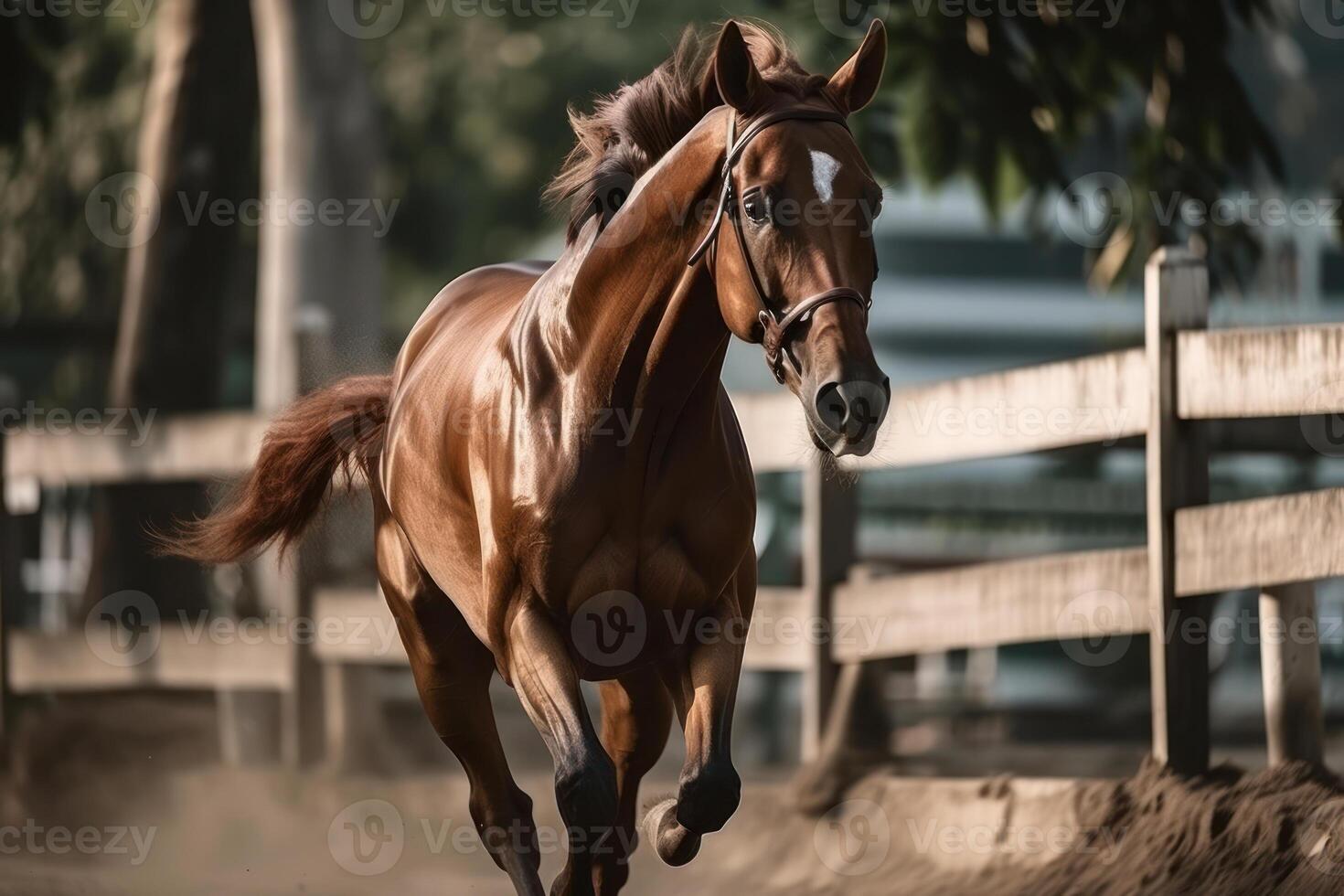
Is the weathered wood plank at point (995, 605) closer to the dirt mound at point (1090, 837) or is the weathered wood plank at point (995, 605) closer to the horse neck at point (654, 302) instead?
the dirt mound at point (1090, 837)

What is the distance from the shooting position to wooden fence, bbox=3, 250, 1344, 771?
16.5 ft

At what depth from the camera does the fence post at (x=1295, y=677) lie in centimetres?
504

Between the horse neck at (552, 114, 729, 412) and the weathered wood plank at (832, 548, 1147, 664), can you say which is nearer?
the horse neck at (552, 114, 729, 412)

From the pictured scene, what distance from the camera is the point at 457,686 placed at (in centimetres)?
521

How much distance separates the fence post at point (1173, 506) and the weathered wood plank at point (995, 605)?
114mm

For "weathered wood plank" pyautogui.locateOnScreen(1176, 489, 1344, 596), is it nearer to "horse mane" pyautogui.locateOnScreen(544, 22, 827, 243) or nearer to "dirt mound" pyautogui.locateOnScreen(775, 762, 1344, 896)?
"dirt mound" pyautogui.locateOnScreen(775, 762, 1344, 896)

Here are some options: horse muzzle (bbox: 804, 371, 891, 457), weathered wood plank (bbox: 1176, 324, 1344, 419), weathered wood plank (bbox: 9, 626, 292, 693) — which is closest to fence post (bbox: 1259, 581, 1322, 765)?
weathered wood plank (bbox: 1176, 324, 1344, 419)

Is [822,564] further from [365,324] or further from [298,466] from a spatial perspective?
[365,324]

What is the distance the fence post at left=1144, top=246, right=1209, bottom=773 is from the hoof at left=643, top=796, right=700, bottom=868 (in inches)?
68.5

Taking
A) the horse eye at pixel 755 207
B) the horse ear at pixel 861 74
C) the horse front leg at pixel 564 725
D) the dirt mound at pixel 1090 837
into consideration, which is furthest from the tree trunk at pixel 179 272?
the horse eye at pixel 755 207

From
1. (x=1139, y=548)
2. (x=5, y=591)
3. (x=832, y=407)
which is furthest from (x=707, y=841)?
(x=5, y=591)

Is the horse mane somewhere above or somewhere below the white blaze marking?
above

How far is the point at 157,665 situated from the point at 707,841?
155 inches

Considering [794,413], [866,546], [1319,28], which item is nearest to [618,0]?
[1319,28]
